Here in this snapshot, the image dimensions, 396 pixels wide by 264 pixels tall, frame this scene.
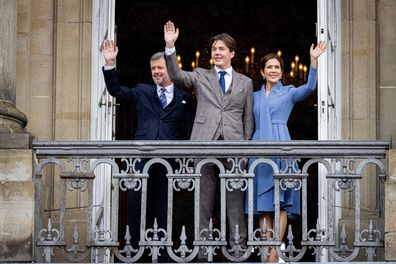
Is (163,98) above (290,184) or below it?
above

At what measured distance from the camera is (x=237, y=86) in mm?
15703

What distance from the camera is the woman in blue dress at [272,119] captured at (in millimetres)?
15359

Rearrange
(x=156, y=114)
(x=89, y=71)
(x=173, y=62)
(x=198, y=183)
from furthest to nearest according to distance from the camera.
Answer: (x=89, y=71), (x=156, y=114), (x=173, y=62), (x=198, y=183)

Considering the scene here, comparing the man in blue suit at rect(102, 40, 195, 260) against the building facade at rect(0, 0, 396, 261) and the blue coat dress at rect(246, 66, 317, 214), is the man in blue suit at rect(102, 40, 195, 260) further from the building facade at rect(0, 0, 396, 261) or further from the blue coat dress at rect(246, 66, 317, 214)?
the building facade at rect(0, 0, 396, 261)

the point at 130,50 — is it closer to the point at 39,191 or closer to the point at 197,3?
the point at 197,3

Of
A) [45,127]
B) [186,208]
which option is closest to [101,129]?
[45,127]

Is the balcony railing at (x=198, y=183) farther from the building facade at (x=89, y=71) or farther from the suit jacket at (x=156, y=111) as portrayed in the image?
the building facade at (x=89, y=71)

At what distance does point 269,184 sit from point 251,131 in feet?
1.79

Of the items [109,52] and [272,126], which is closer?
[272,126]

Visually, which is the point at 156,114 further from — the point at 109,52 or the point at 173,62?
the point at 173,62

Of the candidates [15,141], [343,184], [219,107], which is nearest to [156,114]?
[219,107]

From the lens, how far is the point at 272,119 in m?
15.6

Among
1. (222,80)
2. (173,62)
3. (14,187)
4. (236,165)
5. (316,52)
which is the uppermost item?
(316,52)

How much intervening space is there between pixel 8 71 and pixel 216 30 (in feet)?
25.6
